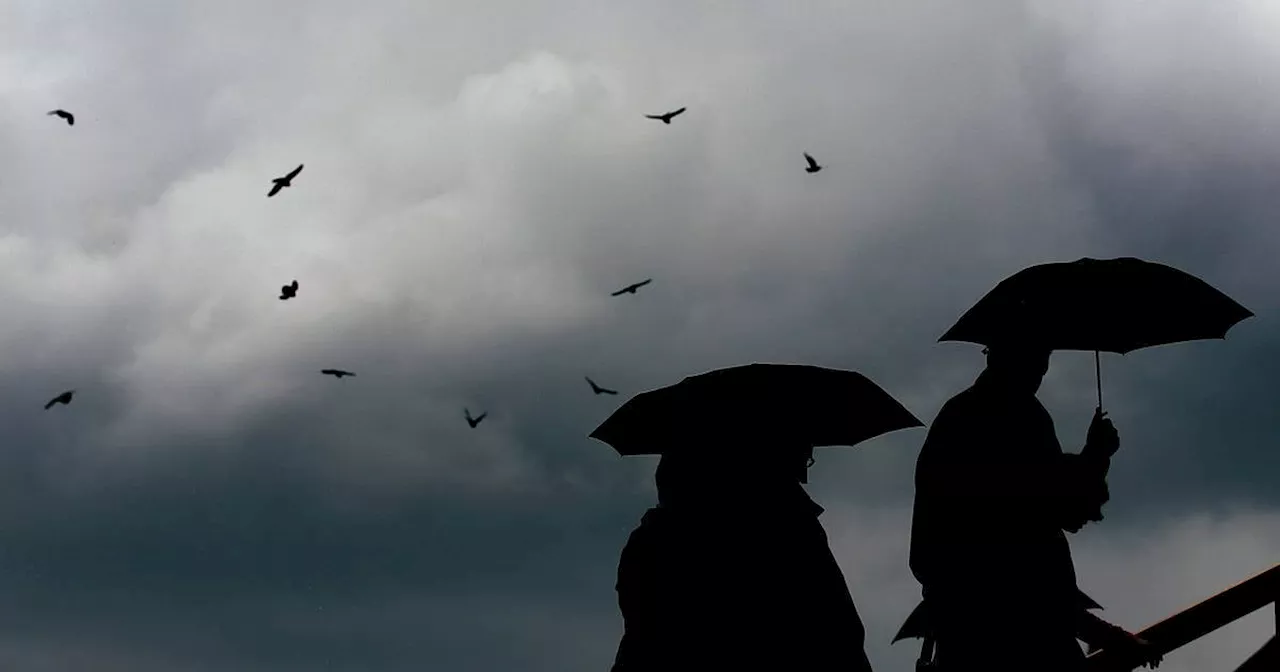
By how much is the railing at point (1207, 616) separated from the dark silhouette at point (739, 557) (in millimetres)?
1136

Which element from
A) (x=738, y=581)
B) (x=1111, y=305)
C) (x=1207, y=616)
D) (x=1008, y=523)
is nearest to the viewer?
(x=1207, y=616)

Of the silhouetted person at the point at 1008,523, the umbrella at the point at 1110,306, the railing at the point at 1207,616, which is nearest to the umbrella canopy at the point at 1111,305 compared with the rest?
the umbrella at the point at 1110,306

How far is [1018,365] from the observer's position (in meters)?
6.78

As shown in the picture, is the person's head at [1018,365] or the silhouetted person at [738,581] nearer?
the person's head at [1018,365]

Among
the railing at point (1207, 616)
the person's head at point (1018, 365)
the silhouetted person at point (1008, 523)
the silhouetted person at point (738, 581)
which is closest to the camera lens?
the railing at point (1207, 616)

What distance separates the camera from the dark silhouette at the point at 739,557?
7.04m

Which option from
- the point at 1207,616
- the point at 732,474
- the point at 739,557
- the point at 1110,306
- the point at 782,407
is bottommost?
the point at 1207,616

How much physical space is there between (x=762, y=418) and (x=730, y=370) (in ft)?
1.04

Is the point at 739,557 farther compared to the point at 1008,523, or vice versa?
the point at 739,557

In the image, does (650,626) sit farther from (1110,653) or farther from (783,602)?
(1110,653)

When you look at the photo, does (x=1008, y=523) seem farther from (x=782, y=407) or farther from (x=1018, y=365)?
(x=782, y=407)

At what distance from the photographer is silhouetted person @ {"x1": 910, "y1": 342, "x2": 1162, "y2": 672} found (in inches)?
261

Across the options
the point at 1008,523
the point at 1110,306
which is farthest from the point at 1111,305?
the point at 1008,523

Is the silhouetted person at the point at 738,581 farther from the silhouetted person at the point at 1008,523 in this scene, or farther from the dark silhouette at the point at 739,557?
the silhouetted person at the point at 1008,523
